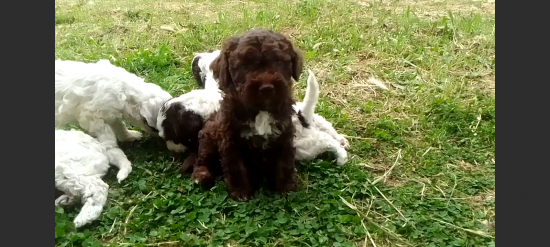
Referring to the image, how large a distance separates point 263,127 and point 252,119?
0.07 m

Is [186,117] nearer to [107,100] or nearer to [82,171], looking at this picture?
[107,100]

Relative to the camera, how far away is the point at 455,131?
10.4ft

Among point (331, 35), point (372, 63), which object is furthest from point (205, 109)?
point (372, 63)

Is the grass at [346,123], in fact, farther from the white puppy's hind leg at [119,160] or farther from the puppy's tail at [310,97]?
the puppy's tail at [310,97]

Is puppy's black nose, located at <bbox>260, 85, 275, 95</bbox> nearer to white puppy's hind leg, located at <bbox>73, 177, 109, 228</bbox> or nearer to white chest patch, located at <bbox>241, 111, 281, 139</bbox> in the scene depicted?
white chest patch, located at <bbox>241, 111, 281, 139</bbox>

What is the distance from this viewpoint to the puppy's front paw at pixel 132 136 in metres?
3.07

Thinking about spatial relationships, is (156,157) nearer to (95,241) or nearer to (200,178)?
(200,178)

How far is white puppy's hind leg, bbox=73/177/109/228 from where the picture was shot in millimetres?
2275

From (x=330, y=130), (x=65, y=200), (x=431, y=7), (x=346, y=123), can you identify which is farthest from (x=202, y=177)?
(x=431, y=7)

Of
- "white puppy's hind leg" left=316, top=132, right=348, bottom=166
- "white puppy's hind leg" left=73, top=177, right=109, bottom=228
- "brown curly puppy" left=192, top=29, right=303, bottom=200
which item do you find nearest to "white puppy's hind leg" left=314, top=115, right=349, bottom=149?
"white puppy's hind leg" left=316, top=132, right=348, bottom=166

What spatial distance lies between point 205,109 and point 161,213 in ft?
2.42

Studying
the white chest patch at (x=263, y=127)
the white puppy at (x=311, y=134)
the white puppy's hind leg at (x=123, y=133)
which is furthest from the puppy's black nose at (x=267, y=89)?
the white puppy's hind leg at (x=123, y=133)

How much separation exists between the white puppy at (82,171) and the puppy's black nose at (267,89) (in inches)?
36.1

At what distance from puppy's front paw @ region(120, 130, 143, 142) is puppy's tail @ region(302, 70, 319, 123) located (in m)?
1.03
